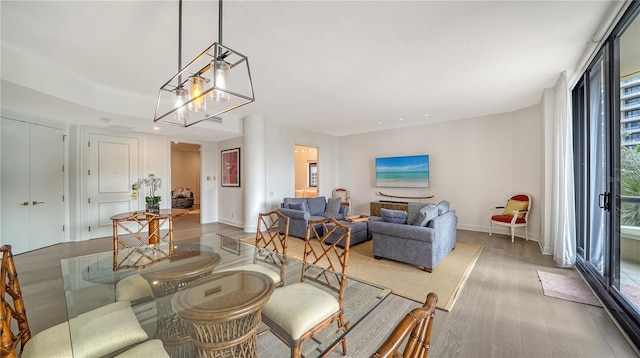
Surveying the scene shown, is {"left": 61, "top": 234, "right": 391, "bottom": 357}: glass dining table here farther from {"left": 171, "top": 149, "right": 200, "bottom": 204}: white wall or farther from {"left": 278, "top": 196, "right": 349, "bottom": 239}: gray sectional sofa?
{"left": 171, "top": 149, "right": 200, "bottom": 204}: white wall

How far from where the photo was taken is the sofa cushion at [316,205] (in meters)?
5.64

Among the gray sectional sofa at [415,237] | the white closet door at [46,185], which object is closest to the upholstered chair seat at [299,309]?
the gray sectional sofa at [415,237]

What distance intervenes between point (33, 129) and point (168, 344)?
209 inches

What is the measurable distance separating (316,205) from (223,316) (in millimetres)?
4611

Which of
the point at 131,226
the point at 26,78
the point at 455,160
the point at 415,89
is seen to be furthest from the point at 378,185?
the point at 26,78

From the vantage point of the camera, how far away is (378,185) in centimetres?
709

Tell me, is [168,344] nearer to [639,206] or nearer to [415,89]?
[639,206]

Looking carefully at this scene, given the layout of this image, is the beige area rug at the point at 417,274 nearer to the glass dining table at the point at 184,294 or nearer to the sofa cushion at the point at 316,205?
the glass dining table at the point at 184,294

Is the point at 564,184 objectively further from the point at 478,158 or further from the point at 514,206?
the point at 478,158

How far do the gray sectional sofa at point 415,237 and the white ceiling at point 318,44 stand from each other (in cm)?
199

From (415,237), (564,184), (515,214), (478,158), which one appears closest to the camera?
(415,237)

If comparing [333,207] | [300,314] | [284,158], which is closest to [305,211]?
[333,207]

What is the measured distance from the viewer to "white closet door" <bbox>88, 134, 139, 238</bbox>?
493cm

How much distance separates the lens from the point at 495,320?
6.96 feet
